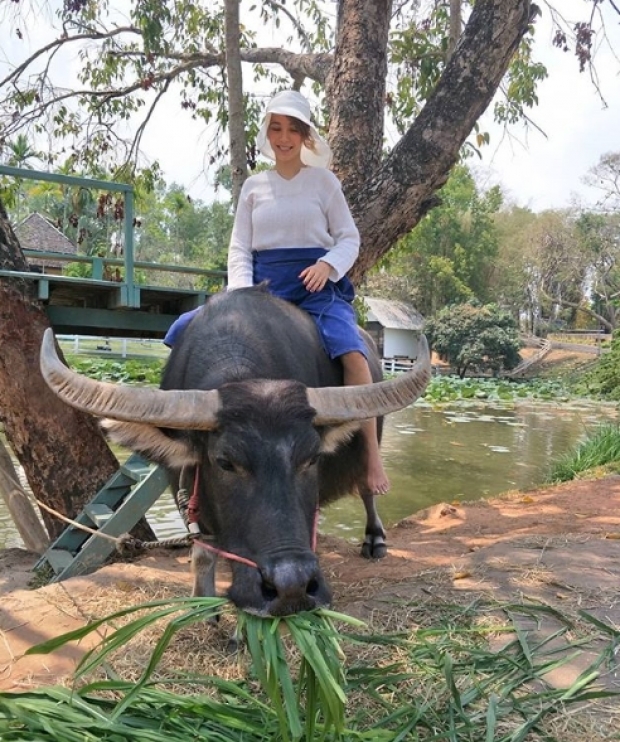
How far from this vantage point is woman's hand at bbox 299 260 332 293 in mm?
3459

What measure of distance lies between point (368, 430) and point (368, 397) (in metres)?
1.03

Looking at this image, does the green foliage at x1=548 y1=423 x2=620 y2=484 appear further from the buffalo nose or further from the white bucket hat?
the buffalo nose

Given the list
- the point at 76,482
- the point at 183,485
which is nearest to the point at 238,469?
the point at 183,485

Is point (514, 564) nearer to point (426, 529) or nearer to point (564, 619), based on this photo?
point (564, 619)

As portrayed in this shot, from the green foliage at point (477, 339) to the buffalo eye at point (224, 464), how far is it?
28.6 meters

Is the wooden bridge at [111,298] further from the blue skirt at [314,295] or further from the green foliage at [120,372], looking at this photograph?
the green foliage at [120,372]

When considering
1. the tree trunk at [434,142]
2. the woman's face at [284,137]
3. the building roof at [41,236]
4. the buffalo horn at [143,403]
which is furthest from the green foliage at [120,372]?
the buffalo horn at [143,403]

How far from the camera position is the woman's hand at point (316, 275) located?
3.46m

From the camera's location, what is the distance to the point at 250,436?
2283 mm

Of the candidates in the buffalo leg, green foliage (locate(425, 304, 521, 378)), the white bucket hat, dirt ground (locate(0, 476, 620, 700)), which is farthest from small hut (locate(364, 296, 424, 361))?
the white bucket hat

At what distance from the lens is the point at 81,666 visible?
2.05 m

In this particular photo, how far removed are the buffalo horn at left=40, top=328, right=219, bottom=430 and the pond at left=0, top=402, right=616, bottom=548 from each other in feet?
14.5

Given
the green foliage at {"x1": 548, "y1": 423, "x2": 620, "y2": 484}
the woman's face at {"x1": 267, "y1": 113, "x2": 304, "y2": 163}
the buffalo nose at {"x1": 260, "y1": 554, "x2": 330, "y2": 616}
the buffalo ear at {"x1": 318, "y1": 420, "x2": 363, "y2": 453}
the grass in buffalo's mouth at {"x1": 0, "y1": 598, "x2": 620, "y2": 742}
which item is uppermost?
the woman's face at {"x1": 267, "y1": 113, "x2": 304, "y2": 163}

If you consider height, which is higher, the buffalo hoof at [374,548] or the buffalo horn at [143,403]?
the buffalo horn at [143,403]
